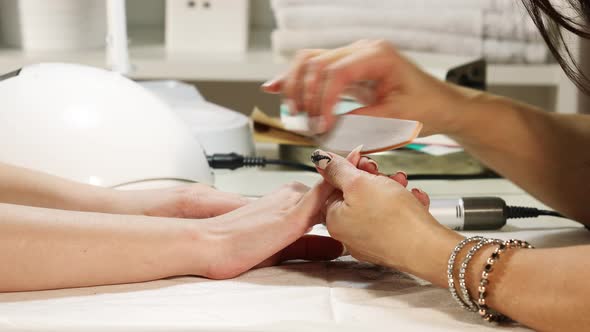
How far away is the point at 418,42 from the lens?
1.37 meters

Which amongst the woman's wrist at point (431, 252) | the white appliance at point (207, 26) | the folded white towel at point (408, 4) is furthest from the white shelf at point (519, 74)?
the woman's wrist at point (431, 252)

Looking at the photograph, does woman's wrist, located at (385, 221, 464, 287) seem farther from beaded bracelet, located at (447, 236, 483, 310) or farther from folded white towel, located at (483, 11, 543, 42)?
folded white towel, located at (483, 11, 543, 42)

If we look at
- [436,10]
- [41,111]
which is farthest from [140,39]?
[41,111]

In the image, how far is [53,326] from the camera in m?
0.57

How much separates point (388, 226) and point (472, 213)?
0.79 ft

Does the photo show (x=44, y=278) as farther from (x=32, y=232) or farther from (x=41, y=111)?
(x=41, y=111)

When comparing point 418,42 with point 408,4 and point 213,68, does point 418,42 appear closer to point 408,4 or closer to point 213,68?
point 408,4

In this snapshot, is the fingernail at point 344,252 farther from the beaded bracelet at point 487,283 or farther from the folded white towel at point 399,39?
the folded white towel at point 399,39

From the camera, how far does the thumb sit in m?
0.66

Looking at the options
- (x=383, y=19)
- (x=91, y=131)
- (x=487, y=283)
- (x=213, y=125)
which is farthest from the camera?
(x=383, y=19)

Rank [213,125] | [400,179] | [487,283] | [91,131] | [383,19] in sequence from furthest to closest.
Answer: [383,19] < [213,125] < [91,131] < [400,179] < [487,283]

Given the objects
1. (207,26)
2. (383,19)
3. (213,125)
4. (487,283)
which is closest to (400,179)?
(487,283)

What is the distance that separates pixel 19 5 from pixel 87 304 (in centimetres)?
104

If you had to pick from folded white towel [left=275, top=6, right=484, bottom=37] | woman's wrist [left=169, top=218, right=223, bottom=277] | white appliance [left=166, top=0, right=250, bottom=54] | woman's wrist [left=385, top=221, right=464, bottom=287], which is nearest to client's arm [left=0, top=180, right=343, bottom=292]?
woman's wrist [left=169, top=218, right=223, bottom=277]
